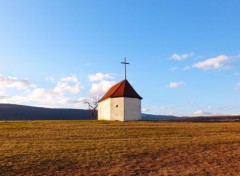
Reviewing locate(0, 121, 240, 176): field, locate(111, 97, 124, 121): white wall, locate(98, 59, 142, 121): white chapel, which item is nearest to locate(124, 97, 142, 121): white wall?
locate(98, 59, 142, 121): white chapel

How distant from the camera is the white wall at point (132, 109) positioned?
53281mm

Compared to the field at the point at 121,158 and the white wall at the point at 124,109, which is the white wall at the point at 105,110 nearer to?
the white wall at the point at 124,109

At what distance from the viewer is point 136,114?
54.1 m

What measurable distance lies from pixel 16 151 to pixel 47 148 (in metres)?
1.85

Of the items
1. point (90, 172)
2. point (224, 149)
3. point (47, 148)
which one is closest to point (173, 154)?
point (224, 149)

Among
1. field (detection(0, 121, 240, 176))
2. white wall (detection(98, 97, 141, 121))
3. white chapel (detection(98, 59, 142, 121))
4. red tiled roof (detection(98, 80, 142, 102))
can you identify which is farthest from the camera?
red tiled roof (detection(98, 80, 142, 102))

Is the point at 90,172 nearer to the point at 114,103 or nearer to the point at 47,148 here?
the point at 47,148

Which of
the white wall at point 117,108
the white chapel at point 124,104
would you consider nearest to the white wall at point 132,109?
the white chapel at point 124,104

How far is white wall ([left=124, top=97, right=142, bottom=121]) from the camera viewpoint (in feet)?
175

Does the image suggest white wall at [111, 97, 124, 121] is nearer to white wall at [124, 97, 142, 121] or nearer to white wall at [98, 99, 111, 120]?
white wall at [124, 97, 142, 121]

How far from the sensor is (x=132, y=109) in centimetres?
5384

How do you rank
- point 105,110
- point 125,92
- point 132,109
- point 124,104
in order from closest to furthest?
point 124,104, point 132,109, point 125,92, point 105,110

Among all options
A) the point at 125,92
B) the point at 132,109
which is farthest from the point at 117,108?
the point at 125,92

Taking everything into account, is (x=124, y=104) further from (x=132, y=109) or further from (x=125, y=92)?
(x=125, y=92)
